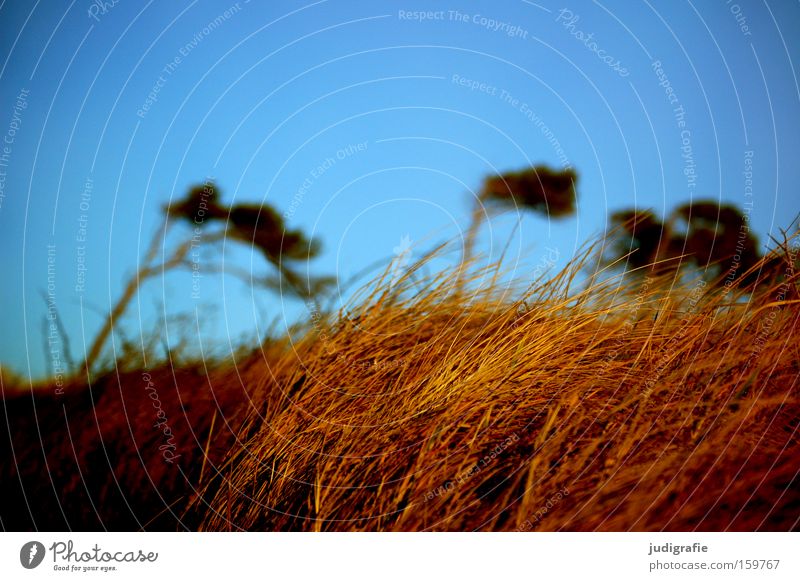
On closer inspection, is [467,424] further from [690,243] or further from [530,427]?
[690,243]

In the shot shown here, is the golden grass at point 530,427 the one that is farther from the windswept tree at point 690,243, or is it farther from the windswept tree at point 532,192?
the windswept tree at point 532,192

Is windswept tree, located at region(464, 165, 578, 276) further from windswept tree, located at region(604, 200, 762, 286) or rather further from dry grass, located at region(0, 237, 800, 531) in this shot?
dry grass, located at region(0, 237, 800, 531)

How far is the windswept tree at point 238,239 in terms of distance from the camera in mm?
2266

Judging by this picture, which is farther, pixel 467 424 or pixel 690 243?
pixel 690 243

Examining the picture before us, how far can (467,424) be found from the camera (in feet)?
6.51

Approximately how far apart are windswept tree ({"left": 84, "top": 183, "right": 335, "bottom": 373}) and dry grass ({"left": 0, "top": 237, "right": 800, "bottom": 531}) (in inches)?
8.5

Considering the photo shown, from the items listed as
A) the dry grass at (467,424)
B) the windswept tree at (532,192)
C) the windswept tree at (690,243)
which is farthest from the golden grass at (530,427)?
the windswept tree at (532,192)

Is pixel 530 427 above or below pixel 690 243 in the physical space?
below

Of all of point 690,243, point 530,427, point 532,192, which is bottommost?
point 530,427

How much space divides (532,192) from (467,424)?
84 centimetres

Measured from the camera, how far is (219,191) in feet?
7.64

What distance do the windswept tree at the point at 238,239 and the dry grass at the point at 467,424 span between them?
0.22 meters

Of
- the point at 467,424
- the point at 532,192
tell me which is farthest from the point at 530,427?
the point at 532,192
